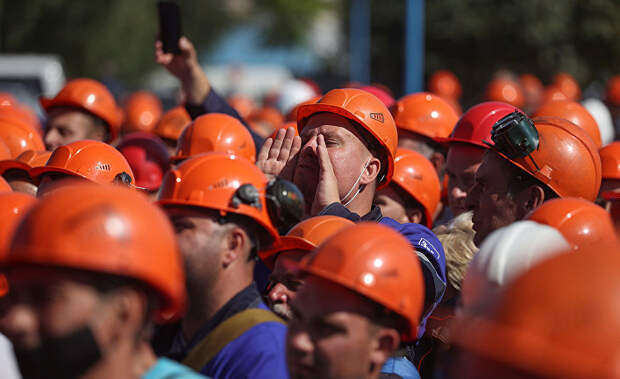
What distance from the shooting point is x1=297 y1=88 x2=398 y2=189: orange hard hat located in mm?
5605

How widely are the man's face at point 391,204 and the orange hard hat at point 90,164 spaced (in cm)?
208

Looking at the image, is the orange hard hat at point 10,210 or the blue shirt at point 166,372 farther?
the orange hard hat at point 10,210

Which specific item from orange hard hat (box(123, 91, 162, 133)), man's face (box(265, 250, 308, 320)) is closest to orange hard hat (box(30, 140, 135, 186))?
man's face (box(265, 250, 308, 320))

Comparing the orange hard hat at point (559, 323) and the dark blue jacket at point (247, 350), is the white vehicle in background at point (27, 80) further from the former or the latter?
the orange hard hat at point (559, 323)

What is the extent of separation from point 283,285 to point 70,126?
14.7 feet

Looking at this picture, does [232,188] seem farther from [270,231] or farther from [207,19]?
[207,19]

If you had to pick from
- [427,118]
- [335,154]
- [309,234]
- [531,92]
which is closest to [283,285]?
[309,234]

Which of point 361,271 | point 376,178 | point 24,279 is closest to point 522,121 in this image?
point 376,178

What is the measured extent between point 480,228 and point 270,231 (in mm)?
1725

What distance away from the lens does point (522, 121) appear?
513 centimetres

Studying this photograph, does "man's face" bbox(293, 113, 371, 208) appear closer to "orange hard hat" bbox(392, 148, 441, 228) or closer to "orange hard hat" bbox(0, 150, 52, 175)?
"orange hard hat" bbox(392, 148, 441, 228)

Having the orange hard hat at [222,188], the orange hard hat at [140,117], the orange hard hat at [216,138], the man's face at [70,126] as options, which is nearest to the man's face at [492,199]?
the orange hard hat at [222,188]

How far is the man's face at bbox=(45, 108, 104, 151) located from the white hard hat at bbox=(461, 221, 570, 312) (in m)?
5.65

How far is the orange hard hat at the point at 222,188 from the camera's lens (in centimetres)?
396
